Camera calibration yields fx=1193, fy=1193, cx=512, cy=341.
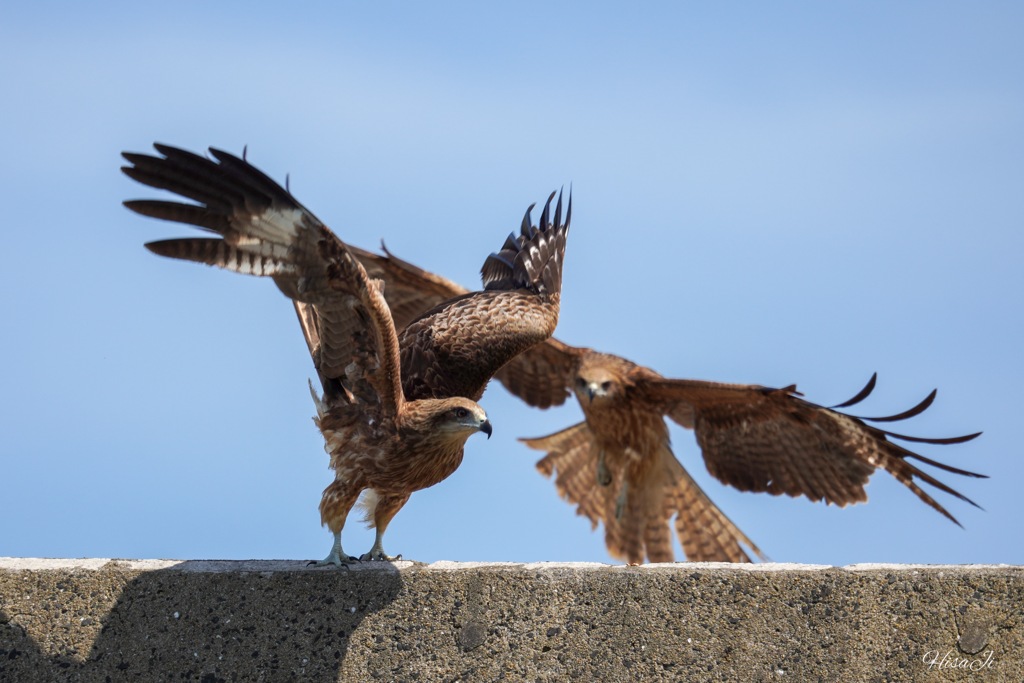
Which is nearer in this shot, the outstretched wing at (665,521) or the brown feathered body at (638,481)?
the brown feathered body at (638,481)

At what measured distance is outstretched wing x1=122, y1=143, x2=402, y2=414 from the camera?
14.8 ft

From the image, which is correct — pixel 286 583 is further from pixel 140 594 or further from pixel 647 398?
pixel 647 398

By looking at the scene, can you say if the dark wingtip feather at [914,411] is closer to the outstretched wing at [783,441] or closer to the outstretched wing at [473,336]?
the outstretched wing at [783,441]

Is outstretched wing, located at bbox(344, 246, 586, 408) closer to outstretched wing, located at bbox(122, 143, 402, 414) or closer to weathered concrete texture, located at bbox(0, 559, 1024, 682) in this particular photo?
outstretched wing, located at bbox(122, 143, 402, 414)

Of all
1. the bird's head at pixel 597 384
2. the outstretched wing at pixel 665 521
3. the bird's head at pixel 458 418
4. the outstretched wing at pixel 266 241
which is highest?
the outstretched wing at pixel 266 241

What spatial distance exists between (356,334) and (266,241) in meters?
0.60

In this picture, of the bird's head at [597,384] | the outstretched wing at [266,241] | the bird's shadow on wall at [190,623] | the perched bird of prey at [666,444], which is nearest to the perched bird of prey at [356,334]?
the outstretched wing at [266,241]

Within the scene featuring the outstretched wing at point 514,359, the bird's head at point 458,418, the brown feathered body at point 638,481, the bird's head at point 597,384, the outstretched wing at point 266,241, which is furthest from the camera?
the brown feathered body at point 638,481

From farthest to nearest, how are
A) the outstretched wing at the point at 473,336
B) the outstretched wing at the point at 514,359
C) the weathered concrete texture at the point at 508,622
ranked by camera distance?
the outstretched wing at the point at 514,359, the outstretched wing at the point at 473,336, the weathered concrete texture at the point at 508,622

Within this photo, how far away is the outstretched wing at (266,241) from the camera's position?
14.8ft

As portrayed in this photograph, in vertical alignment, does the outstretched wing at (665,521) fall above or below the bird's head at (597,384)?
below

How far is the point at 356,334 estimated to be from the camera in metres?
5.09

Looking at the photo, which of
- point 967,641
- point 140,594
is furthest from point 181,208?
point 967,641

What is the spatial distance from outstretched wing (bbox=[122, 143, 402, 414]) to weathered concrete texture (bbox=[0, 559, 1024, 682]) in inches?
44.0
